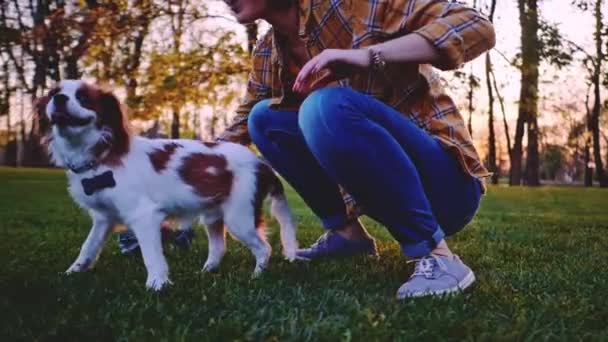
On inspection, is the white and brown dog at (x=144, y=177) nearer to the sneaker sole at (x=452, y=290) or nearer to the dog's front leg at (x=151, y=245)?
the dog's front leg at (x=151, y=245)

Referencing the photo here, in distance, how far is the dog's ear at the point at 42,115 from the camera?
3.04 metres

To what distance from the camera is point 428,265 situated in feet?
8.42

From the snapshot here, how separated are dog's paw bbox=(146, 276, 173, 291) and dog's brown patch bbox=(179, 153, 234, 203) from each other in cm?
56

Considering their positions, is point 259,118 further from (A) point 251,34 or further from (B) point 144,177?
(A) point 251,34

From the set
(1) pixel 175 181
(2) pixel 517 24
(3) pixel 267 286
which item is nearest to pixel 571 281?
→ (3) pixel 267 286

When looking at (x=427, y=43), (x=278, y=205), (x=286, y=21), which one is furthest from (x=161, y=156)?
(x=427, y=43)

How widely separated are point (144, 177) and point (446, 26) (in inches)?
59.7

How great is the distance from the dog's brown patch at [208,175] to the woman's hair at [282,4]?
87 centimetres

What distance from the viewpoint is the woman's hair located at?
2789mm

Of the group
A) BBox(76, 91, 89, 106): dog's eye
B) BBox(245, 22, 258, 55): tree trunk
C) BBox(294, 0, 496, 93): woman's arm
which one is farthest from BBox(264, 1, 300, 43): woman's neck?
BBox(245, 22, 258, 55): tree trunk

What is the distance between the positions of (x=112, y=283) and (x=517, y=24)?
10.7 meters

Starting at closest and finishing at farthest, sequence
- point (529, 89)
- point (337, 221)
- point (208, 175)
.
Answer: point (208, 175), point (337, 221), point (529, 89)

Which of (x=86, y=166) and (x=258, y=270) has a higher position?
(x=86, y=166)

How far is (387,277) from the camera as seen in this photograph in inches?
115
